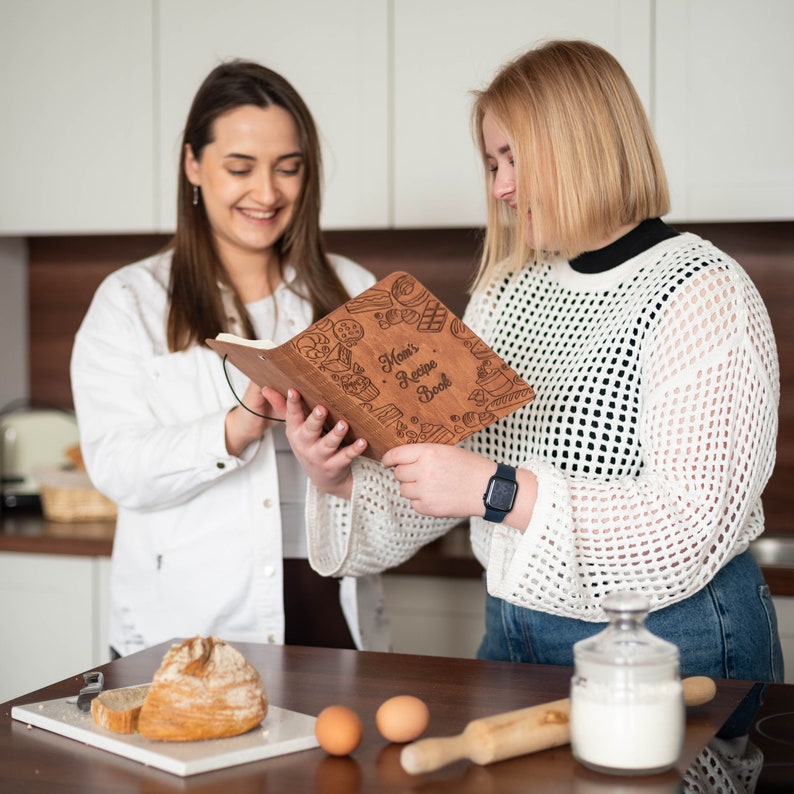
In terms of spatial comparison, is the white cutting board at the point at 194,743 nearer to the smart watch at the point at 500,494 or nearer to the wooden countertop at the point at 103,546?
the smart watch at the point at 500,494

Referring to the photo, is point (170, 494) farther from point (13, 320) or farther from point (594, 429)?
point (13, 320)

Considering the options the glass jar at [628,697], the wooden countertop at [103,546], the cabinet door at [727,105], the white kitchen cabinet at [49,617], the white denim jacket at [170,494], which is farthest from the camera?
the white kitchen cabinet at [49,617]

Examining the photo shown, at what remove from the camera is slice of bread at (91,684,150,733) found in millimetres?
926

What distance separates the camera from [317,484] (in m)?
1.40

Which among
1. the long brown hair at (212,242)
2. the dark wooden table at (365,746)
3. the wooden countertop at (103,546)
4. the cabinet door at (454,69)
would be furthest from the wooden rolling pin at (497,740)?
the cabinet door at (454,69)

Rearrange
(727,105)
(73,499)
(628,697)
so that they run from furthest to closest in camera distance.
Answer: (73,499) → (727,105) → (628,697)

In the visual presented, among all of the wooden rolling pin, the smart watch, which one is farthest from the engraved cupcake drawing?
the wooden rolling pin

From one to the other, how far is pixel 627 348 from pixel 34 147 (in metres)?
1.84

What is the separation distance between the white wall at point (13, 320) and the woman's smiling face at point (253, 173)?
4.41 ft

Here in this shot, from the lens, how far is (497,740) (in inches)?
33.3

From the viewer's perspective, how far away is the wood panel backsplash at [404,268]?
246cm

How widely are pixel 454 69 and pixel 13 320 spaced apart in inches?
54.5

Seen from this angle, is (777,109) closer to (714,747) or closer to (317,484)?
(317,484)

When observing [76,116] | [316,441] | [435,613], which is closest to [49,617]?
[435,613]
